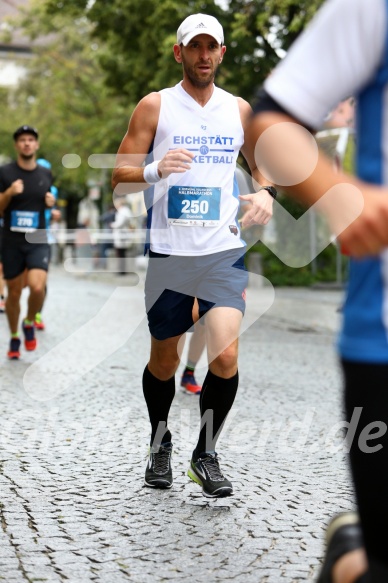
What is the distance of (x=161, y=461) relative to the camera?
4.96 metres

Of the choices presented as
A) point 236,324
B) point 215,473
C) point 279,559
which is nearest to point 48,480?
point 215,473

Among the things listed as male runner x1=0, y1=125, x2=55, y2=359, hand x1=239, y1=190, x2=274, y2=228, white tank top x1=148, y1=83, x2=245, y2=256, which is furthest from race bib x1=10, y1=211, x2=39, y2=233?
hand x1=239, y1=190, x2=274, y2=228

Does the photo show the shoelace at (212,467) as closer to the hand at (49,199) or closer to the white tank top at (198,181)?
the white tank top at (198,181)

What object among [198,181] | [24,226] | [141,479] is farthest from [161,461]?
[24,226]

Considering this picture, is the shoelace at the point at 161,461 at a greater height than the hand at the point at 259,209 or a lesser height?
lesser

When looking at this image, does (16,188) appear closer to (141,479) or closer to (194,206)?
(141,479)

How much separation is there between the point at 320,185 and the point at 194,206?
2716 mm

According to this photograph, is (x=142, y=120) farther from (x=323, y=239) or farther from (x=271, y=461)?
(x=323, y=239)

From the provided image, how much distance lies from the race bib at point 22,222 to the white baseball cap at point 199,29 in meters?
5.57

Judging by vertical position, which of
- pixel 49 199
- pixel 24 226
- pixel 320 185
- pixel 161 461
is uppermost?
pixel 320 185

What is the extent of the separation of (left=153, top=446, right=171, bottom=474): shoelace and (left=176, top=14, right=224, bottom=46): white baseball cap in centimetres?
177

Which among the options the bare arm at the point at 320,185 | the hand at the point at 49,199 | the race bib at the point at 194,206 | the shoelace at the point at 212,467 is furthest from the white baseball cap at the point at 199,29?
the hand at the point at 49,199

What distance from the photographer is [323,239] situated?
774 inches

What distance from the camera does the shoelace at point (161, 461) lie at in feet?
16.3
